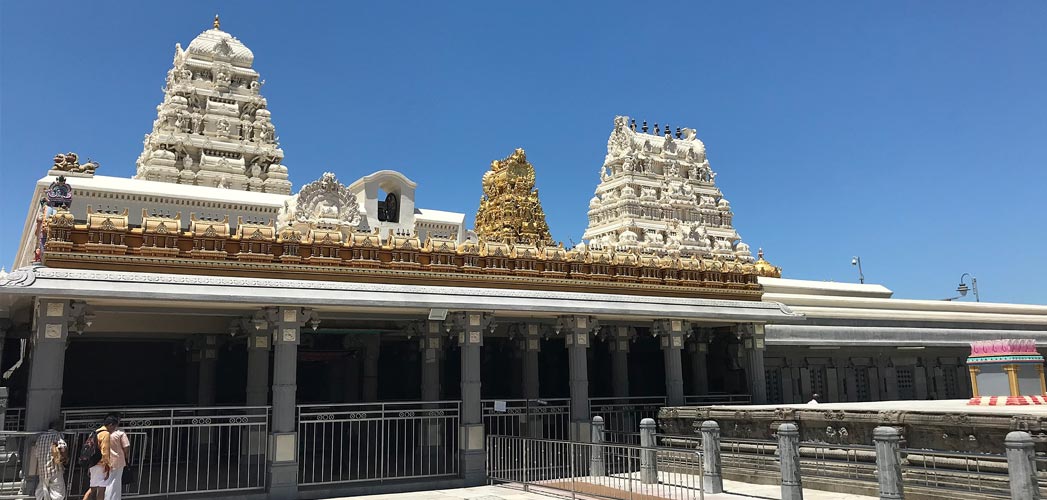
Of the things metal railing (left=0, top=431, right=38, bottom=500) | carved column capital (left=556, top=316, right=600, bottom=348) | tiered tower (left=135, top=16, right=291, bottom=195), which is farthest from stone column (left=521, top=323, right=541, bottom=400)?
tiered tower (left=135, top=16, right=291, bottom=195)

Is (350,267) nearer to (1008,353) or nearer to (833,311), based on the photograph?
(1008,353)

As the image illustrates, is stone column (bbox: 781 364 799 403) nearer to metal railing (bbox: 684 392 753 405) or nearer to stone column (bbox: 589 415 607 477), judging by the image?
metal railing (bbox: 684 392 753 405)

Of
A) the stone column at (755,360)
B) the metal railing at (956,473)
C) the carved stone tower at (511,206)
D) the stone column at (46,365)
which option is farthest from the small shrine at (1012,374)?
the stone column at (46,365)

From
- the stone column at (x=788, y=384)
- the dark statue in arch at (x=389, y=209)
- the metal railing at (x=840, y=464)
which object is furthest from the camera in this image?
the dark statue in arch at (x=389, y=209)

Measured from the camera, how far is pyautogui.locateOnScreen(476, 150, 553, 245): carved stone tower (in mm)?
24516

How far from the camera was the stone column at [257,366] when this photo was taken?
55.9 ft

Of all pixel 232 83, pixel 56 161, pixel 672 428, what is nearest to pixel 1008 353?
pixel 672 428

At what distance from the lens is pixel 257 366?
56.5 ft

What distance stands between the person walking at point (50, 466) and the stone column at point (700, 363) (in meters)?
17.1

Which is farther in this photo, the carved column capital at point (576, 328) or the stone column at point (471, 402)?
the carved column capital at point (576, 328)

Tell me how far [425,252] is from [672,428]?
7.95 meters

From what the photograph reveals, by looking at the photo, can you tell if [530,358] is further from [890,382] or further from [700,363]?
[890,382]

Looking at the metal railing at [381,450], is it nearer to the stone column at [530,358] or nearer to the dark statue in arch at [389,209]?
the stone column at [530,358]

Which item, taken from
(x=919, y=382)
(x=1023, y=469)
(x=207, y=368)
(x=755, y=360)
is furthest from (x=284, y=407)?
(x=919, y=382)
